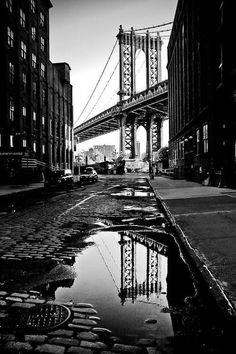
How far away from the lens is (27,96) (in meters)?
38.2

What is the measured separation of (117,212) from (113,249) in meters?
4.80

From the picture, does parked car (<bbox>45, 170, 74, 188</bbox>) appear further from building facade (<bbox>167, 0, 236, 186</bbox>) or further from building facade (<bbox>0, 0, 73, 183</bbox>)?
building facade (<bbox>167, 0, 236, 186</bbox>)

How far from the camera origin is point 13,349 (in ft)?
8.02

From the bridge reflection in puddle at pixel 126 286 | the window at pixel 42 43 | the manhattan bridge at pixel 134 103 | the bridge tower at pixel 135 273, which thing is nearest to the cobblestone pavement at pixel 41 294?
the bridge reflection in puddle at pixel 126 286

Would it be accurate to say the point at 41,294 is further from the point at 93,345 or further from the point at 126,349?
the point at 126,349

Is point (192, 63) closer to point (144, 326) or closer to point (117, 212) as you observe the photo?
point (117, 212)

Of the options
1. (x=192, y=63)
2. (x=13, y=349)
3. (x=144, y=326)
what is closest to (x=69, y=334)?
(x=13, y=349)

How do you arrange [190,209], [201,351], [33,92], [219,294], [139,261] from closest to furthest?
[201,351]
[219,294]
[139,261]
[190,209]
[33,92]

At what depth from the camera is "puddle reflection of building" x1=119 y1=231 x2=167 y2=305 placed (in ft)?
12.0

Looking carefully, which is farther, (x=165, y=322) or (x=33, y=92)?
(x=33, y=92)

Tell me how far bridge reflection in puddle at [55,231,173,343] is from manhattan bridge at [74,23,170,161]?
7386cm

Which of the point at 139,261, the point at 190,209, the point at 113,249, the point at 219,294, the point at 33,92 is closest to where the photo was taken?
the point at 219,294

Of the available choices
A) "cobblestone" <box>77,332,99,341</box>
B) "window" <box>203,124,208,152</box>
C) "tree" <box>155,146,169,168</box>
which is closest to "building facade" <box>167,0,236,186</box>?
"window" <box>203,124,208,152</box>

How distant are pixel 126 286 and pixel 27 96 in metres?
37.9
